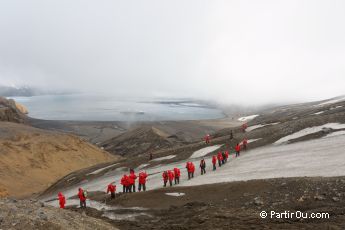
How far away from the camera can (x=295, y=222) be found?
18.8m

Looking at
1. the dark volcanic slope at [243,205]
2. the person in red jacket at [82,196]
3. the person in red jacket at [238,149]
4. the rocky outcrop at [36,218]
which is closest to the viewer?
the rocky outcrop at [36,218]

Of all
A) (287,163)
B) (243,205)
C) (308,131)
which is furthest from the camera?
(308,131)

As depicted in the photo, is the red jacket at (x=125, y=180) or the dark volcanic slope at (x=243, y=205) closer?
the dark volcanic slope at (x=243, y=205)

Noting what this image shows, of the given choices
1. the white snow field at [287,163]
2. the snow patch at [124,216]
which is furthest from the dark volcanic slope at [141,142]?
the snow patch at [124,216]

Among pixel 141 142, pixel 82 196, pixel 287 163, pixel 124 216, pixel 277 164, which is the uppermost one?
pixel 287 163

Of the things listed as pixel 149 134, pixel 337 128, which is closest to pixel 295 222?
pixel 337 128

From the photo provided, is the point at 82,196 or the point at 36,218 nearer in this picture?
the point at 36,218

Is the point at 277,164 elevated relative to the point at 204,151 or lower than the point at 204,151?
elevated

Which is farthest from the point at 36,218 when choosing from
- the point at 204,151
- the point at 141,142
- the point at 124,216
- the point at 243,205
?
the point at 141,142

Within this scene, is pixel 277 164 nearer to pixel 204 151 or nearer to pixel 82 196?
pixel 82 196

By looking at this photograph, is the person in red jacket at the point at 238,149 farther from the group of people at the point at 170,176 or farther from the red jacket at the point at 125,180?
the red jacket at the point at 125,180

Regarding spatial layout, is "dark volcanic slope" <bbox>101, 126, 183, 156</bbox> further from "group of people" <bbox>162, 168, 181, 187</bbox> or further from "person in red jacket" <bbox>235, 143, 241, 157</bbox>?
"group of people" <bbox>162, 168, 181, 187</bbox>

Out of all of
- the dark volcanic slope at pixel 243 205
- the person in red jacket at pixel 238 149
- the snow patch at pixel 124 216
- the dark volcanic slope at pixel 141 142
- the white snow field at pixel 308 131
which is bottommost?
the dark volcanic slope at pixel 141 142

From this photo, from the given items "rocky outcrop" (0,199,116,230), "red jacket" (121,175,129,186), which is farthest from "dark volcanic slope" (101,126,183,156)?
"rocky outcrop" (0,199,116,230)
